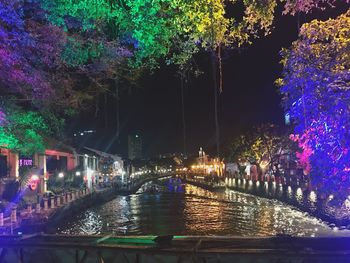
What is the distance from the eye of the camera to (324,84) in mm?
7621

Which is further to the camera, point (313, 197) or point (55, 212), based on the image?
point (313, 197)

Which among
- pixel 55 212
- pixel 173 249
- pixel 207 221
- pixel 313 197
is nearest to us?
pixel 173 249

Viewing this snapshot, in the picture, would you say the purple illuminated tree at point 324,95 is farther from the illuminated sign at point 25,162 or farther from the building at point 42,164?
the illuminated sign at point 25,162

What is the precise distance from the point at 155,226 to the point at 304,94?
2394 centimetres

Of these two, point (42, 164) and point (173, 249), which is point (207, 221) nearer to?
point (42, 164)

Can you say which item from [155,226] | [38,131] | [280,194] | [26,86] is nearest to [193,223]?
[155,226]

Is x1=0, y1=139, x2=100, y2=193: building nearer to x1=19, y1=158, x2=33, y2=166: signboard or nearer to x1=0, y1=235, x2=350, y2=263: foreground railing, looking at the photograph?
→ x1=19, y1=158, x2=33, y2=166: signboard

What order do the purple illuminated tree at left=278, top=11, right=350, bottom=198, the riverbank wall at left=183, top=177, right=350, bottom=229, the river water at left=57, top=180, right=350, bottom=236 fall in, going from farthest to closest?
the river water at left=57, top=180, right=350, bottom=236 < the riverbank wall at left=183, top=177, right=350, bottom=229 < the purple illuminated tree at left=278, top=11, right=350, bottom=198

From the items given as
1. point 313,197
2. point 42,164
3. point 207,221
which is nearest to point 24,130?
point 207,221

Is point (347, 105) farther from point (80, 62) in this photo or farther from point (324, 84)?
point (80, 62)

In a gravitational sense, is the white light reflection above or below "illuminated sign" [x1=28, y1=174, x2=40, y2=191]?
below

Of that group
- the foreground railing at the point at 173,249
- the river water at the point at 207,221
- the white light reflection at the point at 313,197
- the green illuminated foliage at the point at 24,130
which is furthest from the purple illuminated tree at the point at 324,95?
the white light reflection at the point at 313,197

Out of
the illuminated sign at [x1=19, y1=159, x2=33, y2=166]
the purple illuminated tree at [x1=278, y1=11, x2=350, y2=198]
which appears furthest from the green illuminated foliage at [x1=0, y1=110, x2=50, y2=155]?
the illuminated sign at [x1=19, y1=159, x2=33, y2=166]

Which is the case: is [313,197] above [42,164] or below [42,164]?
below
